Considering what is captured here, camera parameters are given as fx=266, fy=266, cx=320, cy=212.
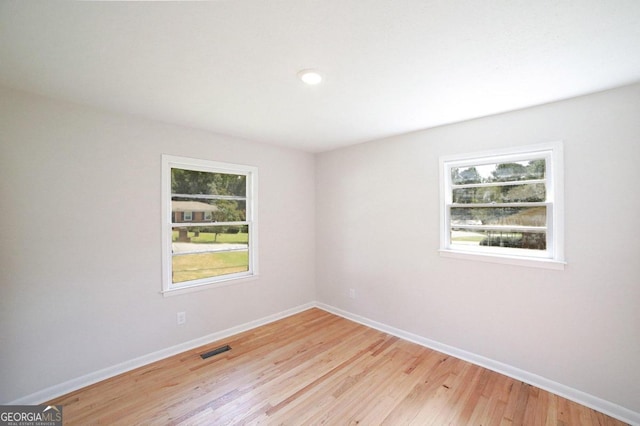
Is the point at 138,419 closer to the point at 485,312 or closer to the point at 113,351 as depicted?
the point at 113,351

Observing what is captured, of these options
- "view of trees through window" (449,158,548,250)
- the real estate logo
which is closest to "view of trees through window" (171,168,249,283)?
the real estate logo

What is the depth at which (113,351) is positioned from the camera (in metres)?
2.49

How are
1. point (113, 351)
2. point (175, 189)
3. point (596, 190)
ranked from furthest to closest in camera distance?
point (175, 189)
point (113, 351)
point (596, 190)

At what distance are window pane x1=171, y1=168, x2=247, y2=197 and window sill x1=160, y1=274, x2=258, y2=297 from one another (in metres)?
1.07

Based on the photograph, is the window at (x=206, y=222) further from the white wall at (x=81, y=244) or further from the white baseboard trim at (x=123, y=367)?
the white baseboard trim at (x=123, y=367)

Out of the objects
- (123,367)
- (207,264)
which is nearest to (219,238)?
(207,264)

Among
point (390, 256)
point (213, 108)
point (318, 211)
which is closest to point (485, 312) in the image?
point (390, 256)

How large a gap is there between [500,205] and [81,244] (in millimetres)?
3921

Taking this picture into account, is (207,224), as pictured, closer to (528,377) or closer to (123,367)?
(123,367)

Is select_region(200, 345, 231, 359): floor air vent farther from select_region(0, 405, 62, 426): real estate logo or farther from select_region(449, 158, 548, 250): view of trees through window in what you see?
select_region(449, 158, 548, 250): view of trees through window

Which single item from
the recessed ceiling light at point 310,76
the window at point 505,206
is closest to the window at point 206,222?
the recessed ceiling light at point 310,76

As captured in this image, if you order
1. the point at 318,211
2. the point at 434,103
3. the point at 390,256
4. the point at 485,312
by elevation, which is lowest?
the point at 485,312

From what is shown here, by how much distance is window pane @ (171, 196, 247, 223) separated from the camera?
3.00 meters

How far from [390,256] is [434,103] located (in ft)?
6.07
